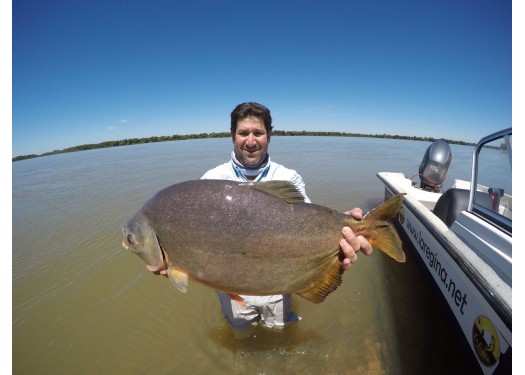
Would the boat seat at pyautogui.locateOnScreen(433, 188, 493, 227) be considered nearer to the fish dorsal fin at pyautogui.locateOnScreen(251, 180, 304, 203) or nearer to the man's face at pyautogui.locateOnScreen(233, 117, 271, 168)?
the man's face at pyautogui.locateOnScreen(233, 117, 271, 168)

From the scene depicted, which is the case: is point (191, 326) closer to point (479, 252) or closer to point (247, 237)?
point (247, 237)

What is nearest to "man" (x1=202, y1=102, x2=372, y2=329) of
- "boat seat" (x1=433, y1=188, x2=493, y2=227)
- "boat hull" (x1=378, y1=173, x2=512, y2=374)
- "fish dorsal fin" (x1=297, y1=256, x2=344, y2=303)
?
"fish dorsal fin" (x1=297, y1=256, x2=344, y2=303)

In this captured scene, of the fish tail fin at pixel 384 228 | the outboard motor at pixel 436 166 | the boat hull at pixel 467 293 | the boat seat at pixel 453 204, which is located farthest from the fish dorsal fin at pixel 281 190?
the outboard motor at pixel 436 166

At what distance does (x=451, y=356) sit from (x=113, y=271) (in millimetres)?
7507

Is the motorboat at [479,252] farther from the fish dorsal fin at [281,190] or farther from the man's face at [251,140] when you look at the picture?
the man's face at [251,140]

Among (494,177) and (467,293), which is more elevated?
(494,177)

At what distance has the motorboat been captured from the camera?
8.92 ft

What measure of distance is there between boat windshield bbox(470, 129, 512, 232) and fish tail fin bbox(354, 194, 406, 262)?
8.21 ft

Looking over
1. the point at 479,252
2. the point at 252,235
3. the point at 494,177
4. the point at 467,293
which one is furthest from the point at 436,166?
the point at 252,235

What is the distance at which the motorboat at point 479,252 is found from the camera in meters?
2.72

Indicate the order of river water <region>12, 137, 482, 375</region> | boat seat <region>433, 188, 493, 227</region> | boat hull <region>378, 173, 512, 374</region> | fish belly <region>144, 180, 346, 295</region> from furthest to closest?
boat seat <region>433, 188, 493, 227</region> < river water <region>12, 137, 482, 375</region> < boat hull <region>378, 173, 512, 374</region> < fish belly <region>144, 180, 346, 295</region>

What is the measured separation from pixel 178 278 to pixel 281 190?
50.0 inches

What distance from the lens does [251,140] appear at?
3320 millimetres
